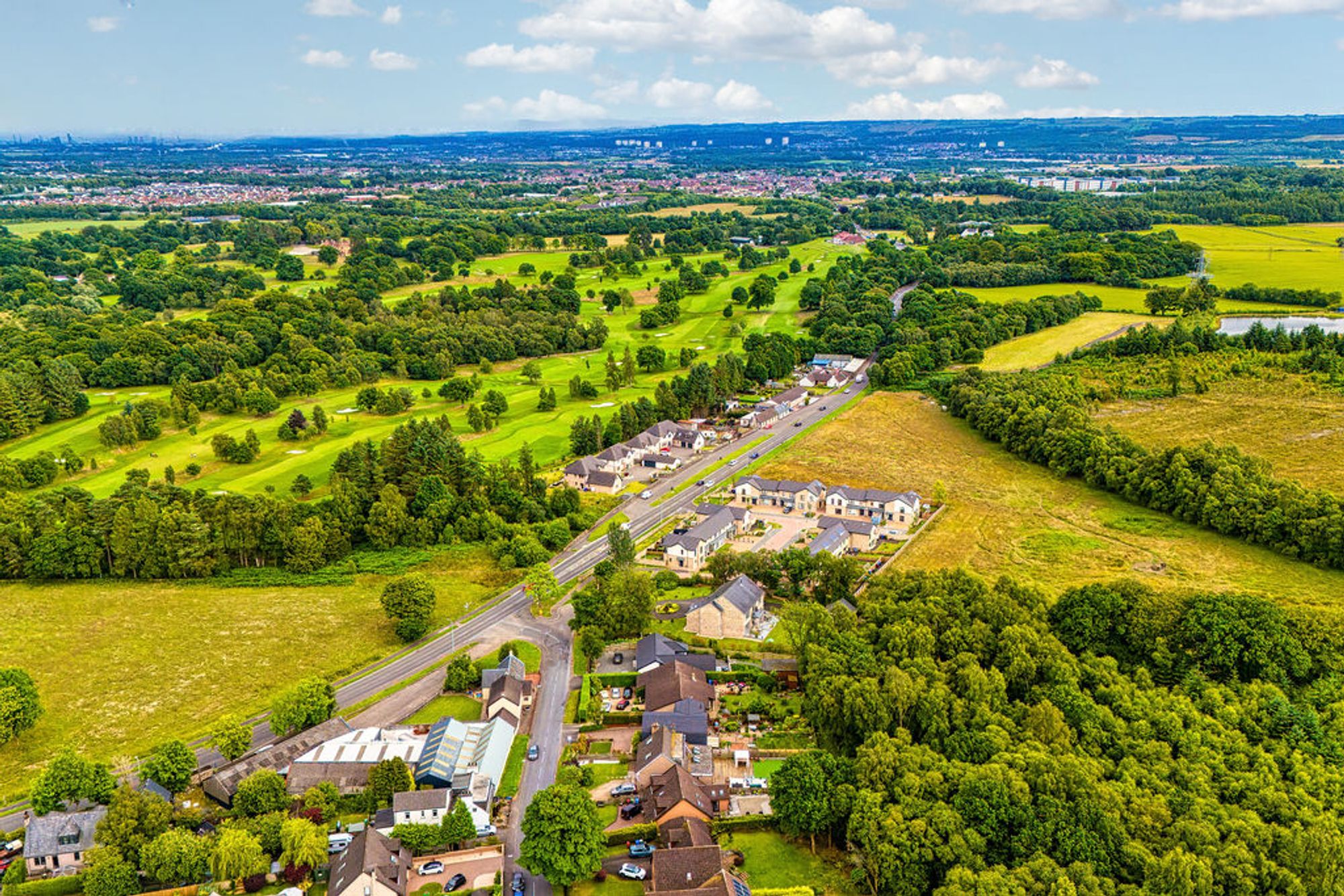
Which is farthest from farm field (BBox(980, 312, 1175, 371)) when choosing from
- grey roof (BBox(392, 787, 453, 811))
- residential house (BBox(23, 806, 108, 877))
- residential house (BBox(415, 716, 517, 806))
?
residential house (BBox(23, 806, 108, 877))

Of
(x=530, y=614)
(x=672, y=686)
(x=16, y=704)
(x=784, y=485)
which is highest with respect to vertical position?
(x=784, y=485)

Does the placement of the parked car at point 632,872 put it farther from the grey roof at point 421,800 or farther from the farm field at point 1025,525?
the farm field at point 1025,525

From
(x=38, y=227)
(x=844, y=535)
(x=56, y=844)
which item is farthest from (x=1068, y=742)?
(x=38, y=227)

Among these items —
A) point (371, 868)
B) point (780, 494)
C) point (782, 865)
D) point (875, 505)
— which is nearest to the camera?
point (371, 868)

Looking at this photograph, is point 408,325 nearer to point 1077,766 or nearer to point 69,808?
point 69,808

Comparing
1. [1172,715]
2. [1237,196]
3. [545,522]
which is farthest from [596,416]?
[1237,196]

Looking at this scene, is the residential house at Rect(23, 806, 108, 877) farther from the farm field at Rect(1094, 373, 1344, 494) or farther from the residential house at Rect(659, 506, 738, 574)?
the farm field at Rect(1094, 373, 1344, 494)

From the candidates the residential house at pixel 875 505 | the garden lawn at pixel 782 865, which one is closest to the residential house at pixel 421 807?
the garden lawn at pixel 782 865

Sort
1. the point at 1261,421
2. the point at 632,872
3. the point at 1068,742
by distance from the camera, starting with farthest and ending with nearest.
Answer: the point at 1261,421 → the point at 1068,742 → the point at 632,872

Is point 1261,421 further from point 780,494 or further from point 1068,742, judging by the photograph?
point 1068,742
